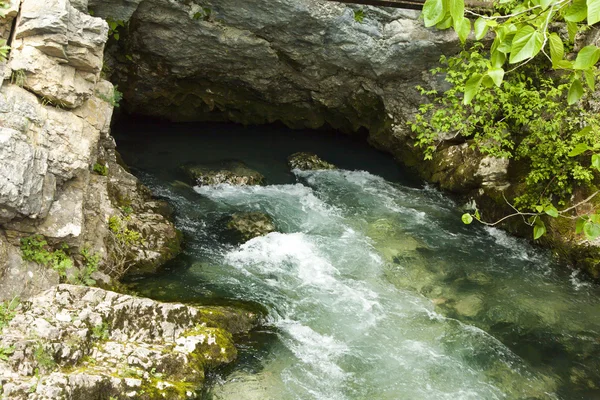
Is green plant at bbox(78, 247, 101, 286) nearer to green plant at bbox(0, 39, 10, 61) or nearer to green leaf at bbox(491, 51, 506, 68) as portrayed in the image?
green plant at bbox(0, 39, 10, 61)

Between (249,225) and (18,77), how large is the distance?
189 inches

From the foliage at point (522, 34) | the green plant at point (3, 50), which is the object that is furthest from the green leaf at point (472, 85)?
the green plant at point (3, 50)

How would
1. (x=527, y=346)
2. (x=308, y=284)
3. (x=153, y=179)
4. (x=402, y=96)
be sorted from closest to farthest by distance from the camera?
(x=527, y=346) < (x=308, y=284) < (x=153, y=179) < (x=402, y=96)

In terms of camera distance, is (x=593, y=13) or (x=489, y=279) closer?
(x=593, y=13)

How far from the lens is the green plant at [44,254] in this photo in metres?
6.71

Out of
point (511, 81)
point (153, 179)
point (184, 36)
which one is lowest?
point (153, 179)

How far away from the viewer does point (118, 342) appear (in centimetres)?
619

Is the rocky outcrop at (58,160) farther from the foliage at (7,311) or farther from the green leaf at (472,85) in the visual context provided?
the green leaf at (472,85)

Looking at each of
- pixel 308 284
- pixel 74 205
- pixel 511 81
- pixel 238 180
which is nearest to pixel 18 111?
pixel 74 205

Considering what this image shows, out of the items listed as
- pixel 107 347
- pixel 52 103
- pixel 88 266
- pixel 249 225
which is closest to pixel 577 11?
pixel 107 347

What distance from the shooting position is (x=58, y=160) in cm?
720

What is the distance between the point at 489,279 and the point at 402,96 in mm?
6020

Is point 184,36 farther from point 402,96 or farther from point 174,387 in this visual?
point 174,387

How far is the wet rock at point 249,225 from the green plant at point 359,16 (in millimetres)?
5211
